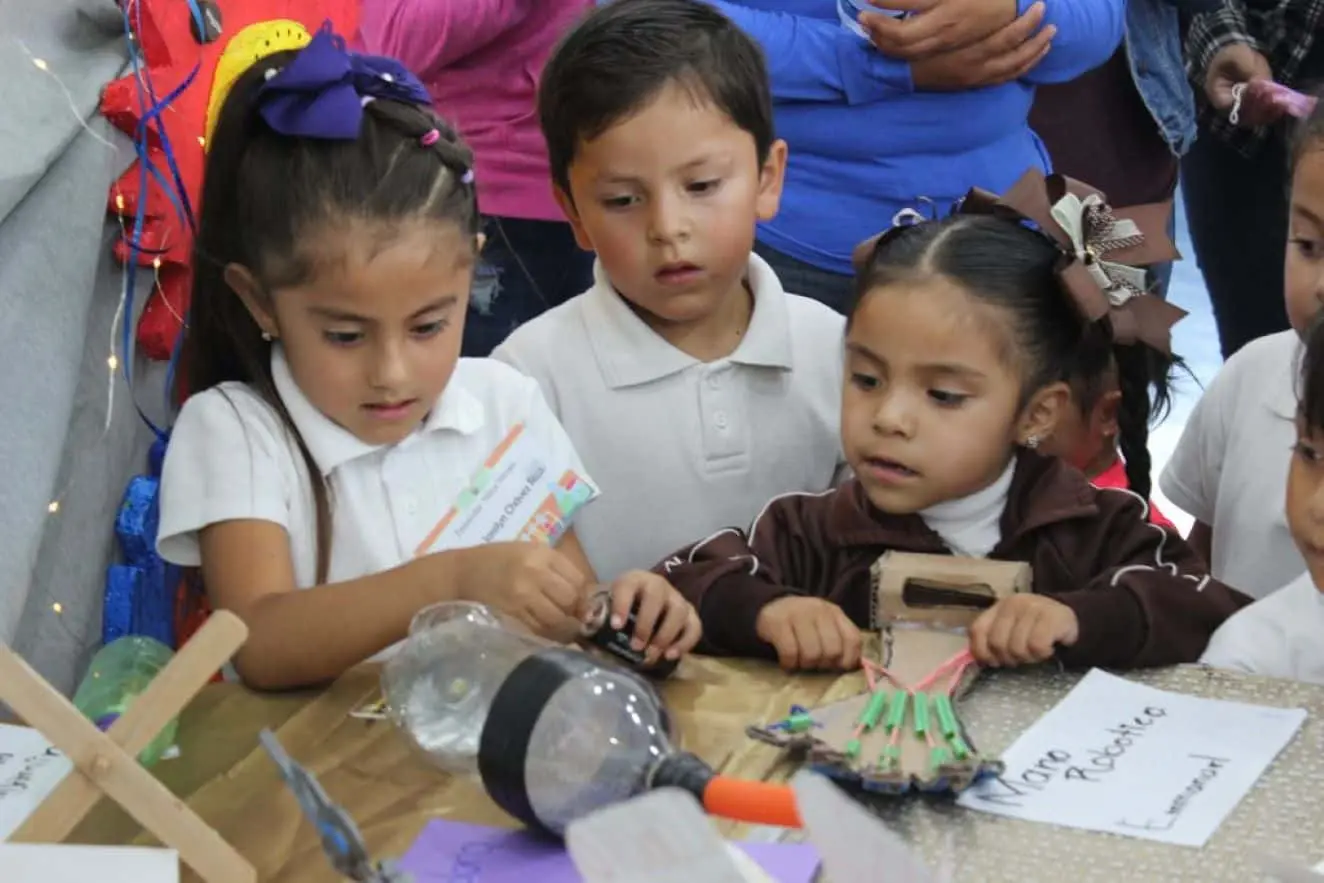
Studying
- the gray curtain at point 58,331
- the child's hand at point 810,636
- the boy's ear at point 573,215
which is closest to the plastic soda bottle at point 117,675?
the gray curtain at point 58,331

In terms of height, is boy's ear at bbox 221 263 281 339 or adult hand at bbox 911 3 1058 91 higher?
adult hand at bbox 911 3 1058 91

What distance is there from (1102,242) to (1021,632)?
457 millimetres

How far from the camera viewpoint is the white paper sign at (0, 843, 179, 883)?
88 cm

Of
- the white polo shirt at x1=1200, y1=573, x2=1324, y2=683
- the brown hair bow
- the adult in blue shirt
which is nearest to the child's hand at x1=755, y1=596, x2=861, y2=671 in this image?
the white polo shirt at x1=1200, y1=573, x2=1324, y2=683

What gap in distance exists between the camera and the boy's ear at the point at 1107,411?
157 cm

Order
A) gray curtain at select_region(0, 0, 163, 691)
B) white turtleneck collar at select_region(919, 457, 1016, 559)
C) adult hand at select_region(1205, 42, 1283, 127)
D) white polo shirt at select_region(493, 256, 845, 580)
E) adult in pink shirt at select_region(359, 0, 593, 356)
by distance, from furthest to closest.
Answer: adult hand at select_region(1205, 42, 1283, 127) < adult in pink shirt at select_region(359, 0, 593, 356) < white polo shirt at select_region(493, 256, 845, 580) < white turtleneck collar at select_region(919, 457, 1016, 559) < gray curtain at select_region(0, 0, 163, 691)

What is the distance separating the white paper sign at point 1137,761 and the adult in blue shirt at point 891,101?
2.77ft

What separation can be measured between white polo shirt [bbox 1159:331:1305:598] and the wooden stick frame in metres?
1.02

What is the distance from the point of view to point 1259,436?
5.29ft

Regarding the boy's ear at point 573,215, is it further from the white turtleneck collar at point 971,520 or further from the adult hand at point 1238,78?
the adult hand at point 1238,78

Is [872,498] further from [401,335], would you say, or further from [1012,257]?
[401,335]

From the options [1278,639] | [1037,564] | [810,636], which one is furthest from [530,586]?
[1278,639]

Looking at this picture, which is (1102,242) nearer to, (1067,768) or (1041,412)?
(1041,412)

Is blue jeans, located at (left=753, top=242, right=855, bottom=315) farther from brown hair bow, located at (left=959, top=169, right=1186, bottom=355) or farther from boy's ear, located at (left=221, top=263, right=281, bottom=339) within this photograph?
boy's ear, located at (left=221, top=263, right=281, bottom=339)
